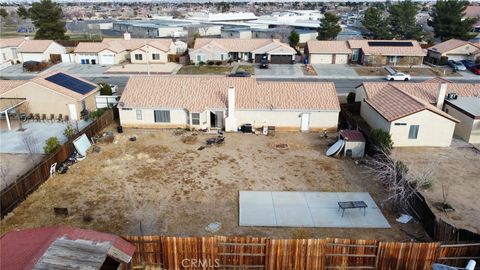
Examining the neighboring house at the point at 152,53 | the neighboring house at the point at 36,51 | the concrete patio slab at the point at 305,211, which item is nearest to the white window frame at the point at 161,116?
the concrete patio slab at the point at 305,211

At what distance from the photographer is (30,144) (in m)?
31.6

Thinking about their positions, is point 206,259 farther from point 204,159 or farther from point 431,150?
point 431,150

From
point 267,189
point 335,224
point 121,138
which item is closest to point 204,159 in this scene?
point 267,189

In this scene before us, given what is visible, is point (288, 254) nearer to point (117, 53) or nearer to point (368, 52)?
point (368, 52)

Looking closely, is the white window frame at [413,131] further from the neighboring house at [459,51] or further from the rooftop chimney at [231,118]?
the neighboring house at [459,51]

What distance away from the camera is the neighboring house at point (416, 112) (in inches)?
1208

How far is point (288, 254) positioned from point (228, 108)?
19515 millimetres

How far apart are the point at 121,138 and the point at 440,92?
93.4 feet

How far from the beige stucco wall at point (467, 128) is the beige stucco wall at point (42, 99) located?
34.2m

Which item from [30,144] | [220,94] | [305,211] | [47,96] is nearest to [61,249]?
[305,211]

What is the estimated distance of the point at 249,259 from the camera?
17.2 m

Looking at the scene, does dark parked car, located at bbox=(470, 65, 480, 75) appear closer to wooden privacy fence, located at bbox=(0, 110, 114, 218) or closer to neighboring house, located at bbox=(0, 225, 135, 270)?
wooden privacy fence, located at bbox=(0, 110, 114, 218)

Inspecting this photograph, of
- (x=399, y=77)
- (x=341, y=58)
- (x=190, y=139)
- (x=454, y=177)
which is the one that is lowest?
(x=399, y=77)

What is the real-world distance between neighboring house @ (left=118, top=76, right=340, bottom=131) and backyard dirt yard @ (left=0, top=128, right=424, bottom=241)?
1405mm
